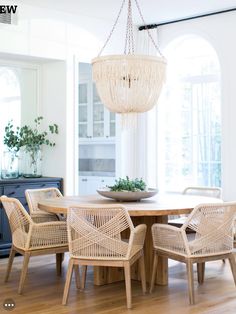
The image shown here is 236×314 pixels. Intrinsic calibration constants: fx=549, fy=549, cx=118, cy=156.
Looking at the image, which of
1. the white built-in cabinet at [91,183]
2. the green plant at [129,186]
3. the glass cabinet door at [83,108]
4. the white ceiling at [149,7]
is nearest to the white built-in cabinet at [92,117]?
the glass cabinet door at [83,108]

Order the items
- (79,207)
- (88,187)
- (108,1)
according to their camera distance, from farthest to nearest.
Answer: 1. (88,187)
2. (108,1)
3. (79,207)

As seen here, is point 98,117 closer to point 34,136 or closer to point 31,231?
point 34,136

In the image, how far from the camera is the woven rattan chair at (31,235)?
4422 mm

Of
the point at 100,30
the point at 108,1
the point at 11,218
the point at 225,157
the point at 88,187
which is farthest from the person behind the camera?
the point at 88,187

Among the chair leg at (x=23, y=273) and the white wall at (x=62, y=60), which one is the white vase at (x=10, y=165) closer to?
the white wall at (x=62, y=60)

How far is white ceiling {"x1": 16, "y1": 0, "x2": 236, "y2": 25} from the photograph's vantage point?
6.09 metres

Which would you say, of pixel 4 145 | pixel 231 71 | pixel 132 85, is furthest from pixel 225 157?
pixel 4 145

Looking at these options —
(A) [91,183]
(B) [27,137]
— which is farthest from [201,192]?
(A) [91,183]

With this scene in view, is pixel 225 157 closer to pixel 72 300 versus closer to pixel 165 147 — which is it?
pixel 165 147

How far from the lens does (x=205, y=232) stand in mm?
4156

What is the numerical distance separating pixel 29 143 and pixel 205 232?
10.1 ft

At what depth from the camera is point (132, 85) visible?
4.76 m

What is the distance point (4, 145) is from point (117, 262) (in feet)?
9.91

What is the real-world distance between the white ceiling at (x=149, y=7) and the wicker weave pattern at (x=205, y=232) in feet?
9.46
